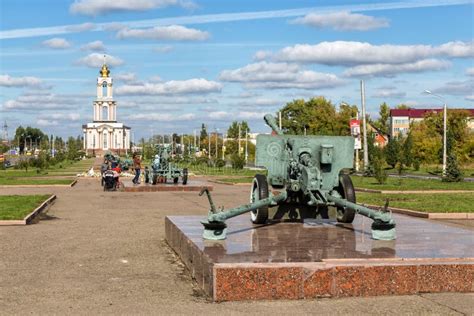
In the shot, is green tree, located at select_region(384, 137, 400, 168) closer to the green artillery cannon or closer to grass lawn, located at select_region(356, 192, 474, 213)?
grass lawn, located at select_region(356, 192, 474, 213)

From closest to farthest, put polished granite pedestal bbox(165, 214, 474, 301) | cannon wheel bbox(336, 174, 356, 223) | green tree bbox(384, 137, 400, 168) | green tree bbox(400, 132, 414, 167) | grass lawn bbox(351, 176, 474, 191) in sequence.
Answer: polished granite pedestal bbox(165, 214, 474, 301) → cannon wheel bbox(336, 174, 356, 223) → grass lawn bbox(351, 176, 474, 191) → green tree bbox(400, 132, 414, 167) → green tree bbox(384, 137, 400, 168)

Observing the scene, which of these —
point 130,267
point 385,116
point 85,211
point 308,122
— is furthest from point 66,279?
point 385,116

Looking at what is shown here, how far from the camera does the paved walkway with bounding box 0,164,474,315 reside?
740 cm

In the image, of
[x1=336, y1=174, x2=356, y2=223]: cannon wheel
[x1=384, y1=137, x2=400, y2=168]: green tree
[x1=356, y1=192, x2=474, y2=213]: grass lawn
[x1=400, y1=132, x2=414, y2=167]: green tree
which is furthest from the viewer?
[x1=384, y1=137, x2=400, y2=168]: green tree

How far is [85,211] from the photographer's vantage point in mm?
19812

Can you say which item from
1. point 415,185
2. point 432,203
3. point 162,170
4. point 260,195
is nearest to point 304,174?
point 260,195

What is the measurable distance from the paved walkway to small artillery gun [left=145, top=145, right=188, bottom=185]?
16155mm

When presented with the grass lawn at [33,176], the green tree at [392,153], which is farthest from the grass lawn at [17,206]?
the green tree at [392,153]

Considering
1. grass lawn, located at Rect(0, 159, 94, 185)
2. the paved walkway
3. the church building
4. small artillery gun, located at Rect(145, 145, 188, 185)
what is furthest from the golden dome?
the paved walkway

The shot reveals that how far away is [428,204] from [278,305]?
13659 millimetres

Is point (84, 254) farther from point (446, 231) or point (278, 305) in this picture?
point (446, 231)

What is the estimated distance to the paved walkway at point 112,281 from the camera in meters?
7.40

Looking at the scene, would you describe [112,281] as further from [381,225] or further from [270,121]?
[270,121]

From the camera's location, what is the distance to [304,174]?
11211 mm
